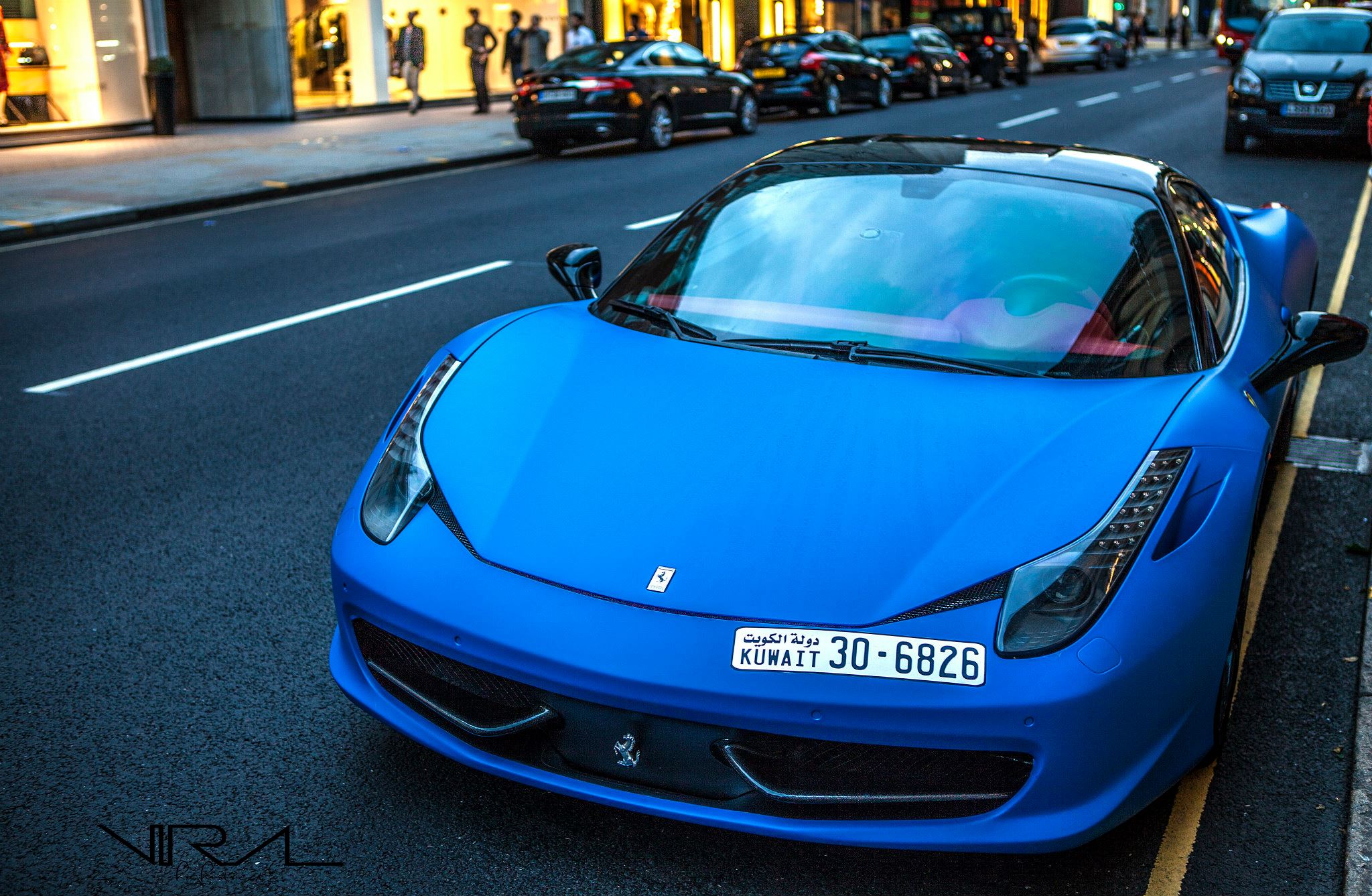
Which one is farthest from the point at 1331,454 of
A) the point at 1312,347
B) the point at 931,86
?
the point at 931,86

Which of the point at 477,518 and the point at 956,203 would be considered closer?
the point at 477,518

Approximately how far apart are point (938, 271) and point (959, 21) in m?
35.3

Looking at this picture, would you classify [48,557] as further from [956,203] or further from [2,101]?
[2,101]

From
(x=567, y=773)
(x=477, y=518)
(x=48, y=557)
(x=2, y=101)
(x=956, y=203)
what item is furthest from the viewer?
(x=2, y=101)

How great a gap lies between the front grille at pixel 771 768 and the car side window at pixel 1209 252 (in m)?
1.67

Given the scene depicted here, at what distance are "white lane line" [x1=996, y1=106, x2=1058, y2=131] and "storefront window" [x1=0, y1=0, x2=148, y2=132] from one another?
45.2 ft

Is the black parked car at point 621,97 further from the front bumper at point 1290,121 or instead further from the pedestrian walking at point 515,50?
the pedestrian walking at point 515,50

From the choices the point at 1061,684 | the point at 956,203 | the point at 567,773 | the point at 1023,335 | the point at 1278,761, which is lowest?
the point at 1278,761

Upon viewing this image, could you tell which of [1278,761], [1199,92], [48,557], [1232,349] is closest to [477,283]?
[48,557]

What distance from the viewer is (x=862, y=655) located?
96.0 inches

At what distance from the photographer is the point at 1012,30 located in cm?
3597

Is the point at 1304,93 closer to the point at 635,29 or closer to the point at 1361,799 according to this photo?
the point at 1361,799

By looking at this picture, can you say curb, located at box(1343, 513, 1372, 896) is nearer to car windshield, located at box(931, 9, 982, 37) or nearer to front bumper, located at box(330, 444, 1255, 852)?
front bumper, located at box(330, 444, 1255, 852)

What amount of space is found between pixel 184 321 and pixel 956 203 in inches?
224
